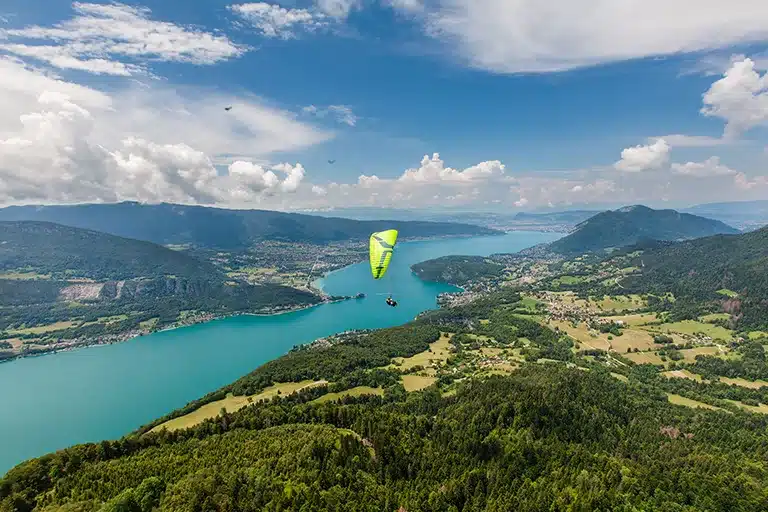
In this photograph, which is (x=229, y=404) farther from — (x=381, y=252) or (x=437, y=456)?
(x=381, y=252)

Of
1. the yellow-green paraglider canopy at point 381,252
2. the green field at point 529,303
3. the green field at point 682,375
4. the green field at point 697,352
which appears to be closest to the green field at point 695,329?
the green field at point 697,352

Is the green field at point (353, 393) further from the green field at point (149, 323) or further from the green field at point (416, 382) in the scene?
the green field at point (149, 323)

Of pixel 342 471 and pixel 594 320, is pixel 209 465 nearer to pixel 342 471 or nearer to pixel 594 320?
pixel 342 471

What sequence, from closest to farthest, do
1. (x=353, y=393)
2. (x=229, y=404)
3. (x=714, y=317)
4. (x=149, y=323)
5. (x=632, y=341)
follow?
(x=229, y=404) → (x=353, y=393) → (x=632, y=341) → (x=714, y=317) → (x=149, y=323)

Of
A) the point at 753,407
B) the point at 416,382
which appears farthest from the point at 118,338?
the point at 753,407

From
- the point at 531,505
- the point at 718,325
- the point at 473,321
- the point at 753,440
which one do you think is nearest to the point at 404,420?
the point at 531,505

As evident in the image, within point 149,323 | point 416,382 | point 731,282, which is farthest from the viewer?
point 149,323

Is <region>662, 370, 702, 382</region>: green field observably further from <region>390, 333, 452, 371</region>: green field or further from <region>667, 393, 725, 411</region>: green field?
<region>390, 333, 452, 371</region>: green field

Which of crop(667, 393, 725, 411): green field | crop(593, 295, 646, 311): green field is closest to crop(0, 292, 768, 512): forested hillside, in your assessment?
crop(667, 393, 725, 411): green field
